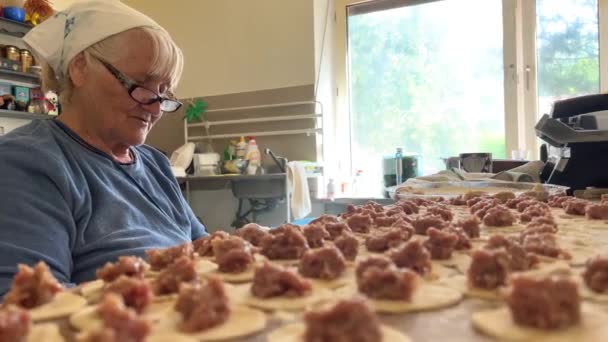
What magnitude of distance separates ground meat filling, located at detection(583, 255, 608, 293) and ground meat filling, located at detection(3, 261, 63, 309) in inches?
21.0

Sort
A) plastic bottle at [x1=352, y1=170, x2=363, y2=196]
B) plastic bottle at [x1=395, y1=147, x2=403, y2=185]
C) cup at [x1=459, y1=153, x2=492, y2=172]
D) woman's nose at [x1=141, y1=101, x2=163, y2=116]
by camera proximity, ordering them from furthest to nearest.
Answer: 1. plastic bottle at [x1=352, y1=170, x2=363, y2=196]
2. plastic bottle at [x1=395, y1=147, x2=403, y2=185]
3. cup at [x1=459, y1=153, x2=492, y2=172]
4. woman's nose at [x1=141, y1=101, x2=163, y2=116]

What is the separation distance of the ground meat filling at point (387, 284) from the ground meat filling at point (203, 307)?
13 cm

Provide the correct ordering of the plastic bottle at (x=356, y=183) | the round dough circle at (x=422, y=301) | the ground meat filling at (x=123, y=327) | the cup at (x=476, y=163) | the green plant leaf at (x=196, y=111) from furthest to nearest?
1. the green plant leaf at (x=196, y=111)
2. the plastic bottle at (x=356, y=183)
3. the cup at (x=476, y=163)
4. the round dough circle at (x=422, y=301)
5. the ground meat filling at (x=123, y=327)

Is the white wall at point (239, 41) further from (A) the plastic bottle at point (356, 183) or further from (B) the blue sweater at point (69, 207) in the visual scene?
(B) the blue sweater at point (69, 207)

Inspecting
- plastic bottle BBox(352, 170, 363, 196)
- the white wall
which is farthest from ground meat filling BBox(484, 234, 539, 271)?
plastic bottle BBox(352, 170, 363, 196)

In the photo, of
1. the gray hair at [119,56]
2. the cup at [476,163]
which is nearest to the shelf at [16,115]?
the gray hair at [119,56]

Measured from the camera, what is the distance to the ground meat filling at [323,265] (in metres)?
0.56

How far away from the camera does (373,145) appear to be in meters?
3.48

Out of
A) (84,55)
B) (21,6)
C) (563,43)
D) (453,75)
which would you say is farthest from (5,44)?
(563,43)

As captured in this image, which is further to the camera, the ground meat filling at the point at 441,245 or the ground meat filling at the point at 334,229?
the ground meat filling at the point at 334,229

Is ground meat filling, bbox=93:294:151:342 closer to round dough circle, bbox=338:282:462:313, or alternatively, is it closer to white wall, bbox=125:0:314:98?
round dough circle, bbox=338:282:462:313

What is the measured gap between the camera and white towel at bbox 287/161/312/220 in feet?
9.60

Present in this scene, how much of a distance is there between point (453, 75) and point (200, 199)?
6.56 ft

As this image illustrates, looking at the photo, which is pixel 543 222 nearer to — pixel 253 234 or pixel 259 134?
pixel 253 234
